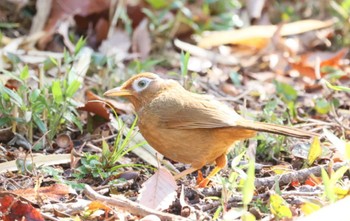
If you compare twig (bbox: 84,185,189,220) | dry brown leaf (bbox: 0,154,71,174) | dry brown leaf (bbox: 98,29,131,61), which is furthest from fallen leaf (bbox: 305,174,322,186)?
dry brown leaf (bbox: 98,29,131,61)

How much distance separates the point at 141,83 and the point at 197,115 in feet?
1.58

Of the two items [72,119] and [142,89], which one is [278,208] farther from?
[72,119]

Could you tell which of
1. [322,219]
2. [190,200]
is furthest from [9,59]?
[322,219]

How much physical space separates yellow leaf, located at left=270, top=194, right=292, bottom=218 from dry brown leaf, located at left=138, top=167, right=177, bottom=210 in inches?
19.3

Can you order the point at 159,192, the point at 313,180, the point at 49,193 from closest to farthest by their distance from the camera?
the point at 159,192 → the point at 49,193 → the point at 313,180

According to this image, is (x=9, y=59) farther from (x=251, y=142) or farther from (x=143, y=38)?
(x=251, y=142)

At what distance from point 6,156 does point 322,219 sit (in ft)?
6.59

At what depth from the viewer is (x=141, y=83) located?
466 centimetres

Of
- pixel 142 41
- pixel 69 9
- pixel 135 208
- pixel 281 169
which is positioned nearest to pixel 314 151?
pixel 281 169

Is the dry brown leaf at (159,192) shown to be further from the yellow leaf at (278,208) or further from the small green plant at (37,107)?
the small green plant at (37,107)

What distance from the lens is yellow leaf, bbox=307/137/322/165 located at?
4.44m

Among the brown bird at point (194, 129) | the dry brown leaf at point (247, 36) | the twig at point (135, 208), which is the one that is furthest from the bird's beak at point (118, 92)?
the dry brown leaf at point (247, 36)

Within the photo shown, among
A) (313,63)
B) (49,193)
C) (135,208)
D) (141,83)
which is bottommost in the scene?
(313,63)

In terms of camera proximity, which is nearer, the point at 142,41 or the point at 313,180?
the point at 313,180
